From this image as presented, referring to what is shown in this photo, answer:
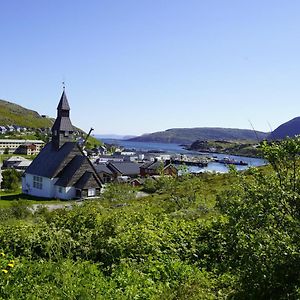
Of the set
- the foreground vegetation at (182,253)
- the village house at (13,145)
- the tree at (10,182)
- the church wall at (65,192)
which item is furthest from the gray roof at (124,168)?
the village house at (13,145)

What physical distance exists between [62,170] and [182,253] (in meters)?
41.8

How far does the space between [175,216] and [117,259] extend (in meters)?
5.67

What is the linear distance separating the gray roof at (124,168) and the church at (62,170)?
2644 cm

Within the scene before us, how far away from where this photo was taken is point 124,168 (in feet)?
265

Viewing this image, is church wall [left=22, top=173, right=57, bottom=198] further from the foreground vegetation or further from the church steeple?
the foreground vegetation

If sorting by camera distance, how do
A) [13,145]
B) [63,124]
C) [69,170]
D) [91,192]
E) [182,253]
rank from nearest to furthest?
[182,253] < [91,192] < [69,170] < [63,124] < [13,145]

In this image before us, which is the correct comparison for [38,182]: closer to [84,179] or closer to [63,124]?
[84,179]

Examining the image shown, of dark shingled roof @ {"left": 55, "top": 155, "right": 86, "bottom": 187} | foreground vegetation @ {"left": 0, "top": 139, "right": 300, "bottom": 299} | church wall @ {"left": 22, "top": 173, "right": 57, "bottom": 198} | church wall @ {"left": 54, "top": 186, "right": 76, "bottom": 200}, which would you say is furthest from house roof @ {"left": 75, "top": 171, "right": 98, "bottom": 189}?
foreground vegetation @ {"left": 0, "top": 139, "right": 300, "bottom": 299}

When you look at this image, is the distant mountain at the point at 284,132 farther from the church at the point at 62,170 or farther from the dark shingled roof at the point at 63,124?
the dark shingled roof at the point at 63,124

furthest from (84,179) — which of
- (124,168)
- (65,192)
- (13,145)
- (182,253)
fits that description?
(13,145)

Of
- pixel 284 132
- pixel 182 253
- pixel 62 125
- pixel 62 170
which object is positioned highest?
pixel 62 125

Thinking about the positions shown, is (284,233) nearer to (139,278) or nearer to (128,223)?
(139,278)

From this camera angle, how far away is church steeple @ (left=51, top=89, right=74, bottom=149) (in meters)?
50.6

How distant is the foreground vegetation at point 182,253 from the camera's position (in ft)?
18.4
